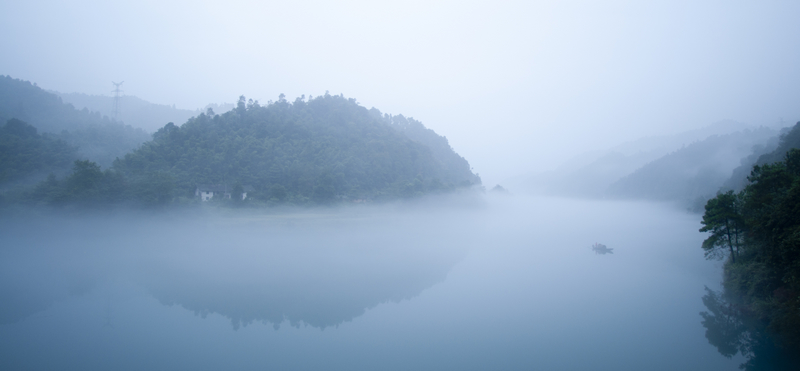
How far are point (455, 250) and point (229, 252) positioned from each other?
1306cm

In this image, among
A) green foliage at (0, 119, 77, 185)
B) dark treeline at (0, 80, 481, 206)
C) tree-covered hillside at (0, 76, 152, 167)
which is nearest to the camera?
green foliage at (0, 119, 77, 185)

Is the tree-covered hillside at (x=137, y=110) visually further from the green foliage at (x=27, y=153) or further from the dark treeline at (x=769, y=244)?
the dark treeline at (x=769, y=244)

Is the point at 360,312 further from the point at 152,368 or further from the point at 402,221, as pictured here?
the point at 402,221

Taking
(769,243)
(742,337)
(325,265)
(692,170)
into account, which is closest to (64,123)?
(325,265)

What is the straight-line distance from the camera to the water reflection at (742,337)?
7781mm

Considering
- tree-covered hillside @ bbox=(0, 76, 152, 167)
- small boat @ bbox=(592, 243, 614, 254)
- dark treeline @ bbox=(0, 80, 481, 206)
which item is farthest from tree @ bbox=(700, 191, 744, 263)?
tree-covered hillside @ bbox=(0, 76, 152, 167)

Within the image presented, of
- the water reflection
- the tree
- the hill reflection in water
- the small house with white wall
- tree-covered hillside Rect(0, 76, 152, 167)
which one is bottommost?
the hill reflection in water

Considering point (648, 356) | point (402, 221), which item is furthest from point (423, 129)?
point (648, 356)

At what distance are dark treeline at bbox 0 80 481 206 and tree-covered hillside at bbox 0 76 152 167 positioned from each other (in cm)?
71

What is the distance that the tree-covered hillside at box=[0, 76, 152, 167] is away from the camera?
2677 centimetres

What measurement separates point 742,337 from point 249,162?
29700mm

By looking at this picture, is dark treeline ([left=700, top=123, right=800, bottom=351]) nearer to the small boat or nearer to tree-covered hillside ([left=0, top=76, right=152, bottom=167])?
the small boat

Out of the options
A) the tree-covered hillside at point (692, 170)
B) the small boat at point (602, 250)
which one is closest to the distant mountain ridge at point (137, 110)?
the small boat at point (602, 250)

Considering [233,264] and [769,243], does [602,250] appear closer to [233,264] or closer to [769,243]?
[769,243]
